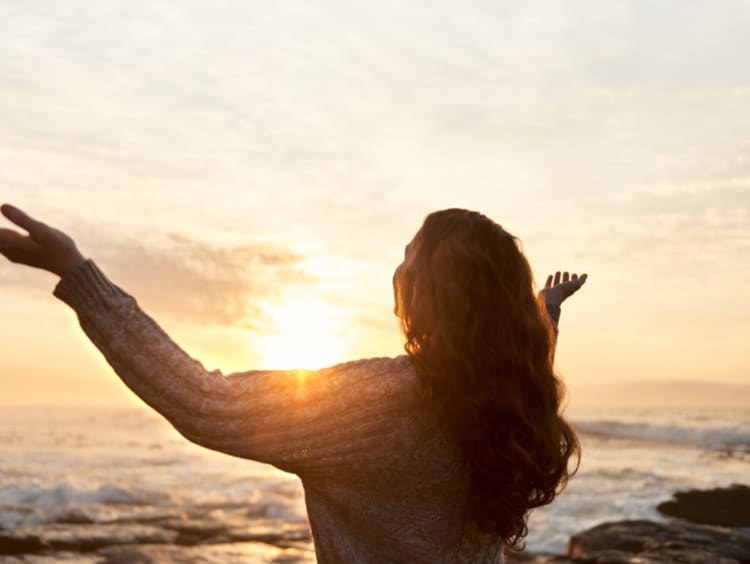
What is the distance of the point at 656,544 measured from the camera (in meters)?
10.9

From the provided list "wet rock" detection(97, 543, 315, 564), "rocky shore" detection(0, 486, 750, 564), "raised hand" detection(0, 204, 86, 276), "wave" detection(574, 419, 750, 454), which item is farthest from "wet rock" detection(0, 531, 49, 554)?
"wave" detection(574, 419, 750, 454)

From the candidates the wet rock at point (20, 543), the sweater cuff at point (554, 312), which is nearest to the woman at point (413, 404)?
the sweater cuff at point (554, 312)

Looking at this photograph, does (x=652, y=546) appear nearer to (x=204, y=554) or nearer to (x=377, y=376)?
(x=204, y=554)

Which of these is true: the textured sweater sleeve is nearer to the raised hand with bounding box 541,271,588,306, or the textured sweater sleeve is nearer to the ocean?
the raised hand with bounding box 541,271,588,306

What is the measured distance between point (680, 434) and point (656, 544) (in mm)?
34681

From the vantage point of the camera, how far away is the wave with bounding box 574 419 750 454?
37.6 metres

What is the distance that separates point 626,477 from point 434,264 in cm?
2198

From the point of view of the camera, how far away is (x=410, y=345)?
6.72 ft

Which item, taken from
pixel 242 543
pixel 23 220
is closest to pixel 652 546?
pixel 242 543

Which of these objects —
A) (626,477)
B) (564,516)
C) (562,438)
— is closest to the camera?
(562,438)

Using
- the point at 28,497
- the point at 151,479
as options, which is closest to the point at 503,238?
the point at 28,497

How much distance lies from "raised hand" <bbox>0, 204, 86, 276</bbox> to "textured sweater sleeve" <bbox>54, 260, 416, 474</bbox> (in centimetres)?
4

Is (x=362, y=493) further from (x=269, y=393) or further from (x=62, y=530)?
(x=62, y=530)

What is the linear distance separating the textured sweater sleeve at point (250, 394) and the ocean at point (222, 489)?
9822mm
